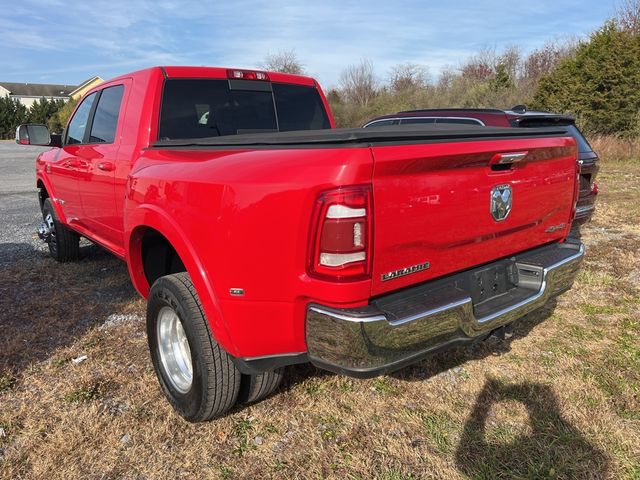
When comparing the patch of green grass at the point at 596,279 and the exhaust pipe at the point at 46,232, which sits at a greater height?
the exhaust pipe at the point at 46,232

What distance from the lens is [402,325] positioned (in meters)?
1.90

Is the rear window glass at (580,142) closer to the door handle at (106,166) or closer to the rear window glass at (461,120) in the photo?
the rear window glass at (461,120)

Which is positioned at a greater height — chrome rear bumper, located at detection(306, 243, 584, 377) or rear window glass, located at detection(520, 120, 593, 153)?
rear window glass, located at detection(520, 120, 593, 153)

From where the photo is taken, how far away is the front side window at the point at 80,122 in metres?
4.45

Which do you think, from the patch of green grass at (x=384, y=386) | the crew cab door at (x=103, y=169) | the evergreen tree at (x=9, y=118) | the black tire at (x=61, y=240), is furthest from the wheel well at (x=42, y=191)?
the evergreen tree at (x=9, y=118)

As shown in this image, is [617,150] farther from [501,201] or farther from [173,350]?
[173,350]

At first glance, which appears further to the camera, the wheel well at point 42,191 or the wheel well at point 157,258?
the wheel well at point 42,191

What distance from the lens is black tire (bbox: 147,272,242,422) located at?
7.75ft

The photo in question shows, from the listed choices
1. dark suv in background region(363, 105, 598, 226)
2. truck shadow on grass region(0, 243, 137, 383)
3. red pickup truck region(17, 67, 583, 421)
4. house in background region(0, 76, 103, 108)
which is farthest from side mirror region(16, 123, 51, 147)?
house in background region(0, 76, 103, 108)

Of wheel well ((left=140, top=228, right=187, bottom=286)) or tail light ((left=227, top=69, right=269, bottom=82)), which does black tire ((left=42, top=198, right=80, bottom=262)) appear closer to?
wheel well ((left=140, top=228, right=187, bottom=286))

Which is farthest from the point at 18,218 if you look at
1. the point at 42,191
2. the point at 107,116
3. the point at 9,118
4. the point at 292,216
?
the point at 9,118

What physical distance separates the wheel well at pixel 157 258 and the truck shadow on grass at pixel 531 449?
77.6 inches

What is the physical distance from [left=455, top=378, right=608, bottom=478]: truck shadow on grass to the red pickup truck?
1.94 feet

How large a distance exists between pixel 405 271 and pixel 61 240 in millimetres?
4652
